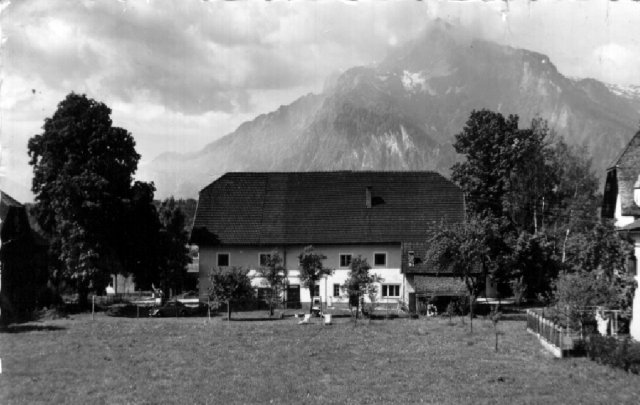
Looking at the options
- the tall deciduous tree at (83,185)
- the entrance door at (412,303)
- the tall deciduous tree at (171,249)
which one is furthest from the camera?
the tall deciduous tree at (171,249)

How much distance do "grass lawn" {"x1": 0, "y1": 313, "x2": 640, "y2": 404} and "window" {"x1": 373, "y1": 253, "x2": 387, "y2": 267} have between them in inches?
679

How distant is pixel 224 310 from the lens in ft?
165

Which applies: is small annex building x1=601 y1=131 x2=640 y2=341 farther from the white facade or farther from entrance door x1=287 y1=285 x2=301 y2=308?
entrance door x1=287 y1=285 x2=301 y2=308

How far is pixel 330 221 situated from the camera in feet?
186

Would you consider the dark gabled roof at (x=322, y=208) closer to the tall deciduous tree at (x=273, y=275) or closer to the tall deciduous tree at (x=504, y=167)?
the tall deciduous tree at (x=504, y=167)

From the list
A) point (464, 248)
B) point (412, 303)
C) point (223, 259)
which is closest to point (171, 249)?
point (223, 259)

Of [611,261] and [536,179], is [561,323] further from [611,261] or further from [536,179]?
[536,179]

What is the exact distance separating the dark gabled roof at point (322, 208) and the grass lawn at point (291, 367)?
18588 millimetres

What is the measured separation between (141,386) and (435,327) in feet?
65.6

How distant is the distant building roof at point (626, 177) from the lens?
41.2 metres

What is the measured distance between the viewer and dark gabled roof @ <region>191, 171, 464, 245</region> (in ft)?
182

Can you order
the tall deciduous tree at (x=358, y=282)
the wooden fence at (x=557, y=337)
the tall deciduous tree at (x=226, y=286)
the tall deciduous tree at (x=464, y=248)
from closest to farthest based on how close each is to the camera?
the wooden fence at (x=557, y=337), the tall deciduous tree at (x=226, y=286), the tall deciduous tree at (x=358, y=282), the tall deciduous tree at (x=464, y=248)

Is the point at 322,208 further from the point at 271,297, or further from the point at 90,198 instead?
the point at 90,198

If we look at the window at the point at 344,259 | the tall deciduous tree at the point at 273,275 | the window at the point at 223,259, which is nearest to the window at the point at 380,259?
the window at the point at 344,259
